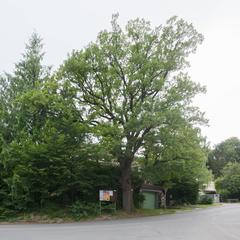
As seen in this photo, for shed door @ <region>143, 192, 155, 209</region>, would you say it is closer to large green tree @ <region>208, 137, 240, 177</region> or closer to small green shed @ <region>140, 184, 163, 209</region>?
small green shed @ <region>140, 184, 163, 209</region>

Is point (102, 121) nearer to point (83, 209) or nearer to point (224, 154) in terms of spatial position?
point (83, 209)

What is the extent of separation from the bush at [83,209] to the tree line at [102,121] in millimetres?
1606

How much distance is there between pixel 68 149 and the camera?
1232 inches

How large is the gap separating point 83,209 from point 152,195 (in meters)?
18.7

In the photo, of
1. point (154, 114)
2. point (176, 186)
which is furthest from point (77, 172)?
point (176, 186)

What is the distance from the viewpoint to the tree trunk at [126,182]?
1388 inches

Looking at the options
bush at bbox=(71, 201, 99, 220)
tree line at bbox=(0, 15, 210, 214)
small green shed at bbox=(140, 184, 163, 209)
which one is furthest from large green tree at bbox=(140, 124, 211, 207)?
small green shed at bbox=(140, 184, 163, 209)

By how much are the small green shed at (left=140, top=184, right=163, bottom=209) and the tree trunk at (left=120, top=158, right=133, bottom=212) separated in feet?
34.0

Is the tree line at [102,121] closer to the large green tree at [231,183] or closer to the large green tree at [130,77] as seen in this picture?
the large green tree at [130,77]

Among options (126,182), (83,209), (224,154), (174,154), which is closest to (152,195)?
(126,182)

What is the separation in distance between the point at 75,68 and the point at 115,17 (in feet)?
18.5

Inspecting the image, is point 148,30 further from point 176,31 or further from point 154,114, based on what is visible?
point 154,114

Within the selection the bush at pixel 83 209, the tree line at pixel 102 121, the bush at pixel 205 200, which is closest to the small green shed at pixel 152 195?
the tree line at pixel 102 121

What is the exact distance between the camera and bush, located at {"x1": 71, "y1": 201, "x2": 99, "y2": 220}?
29905 mm
